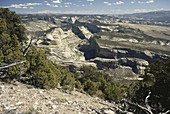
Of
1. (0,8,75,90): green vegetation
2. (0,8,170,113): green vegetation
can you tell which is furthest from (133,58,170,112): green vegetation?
(0,8,75,90): green vegetation

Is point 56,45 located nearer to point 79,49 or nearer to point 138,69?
point 79,49

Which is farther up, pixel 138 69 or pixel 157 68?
pixel 157 68

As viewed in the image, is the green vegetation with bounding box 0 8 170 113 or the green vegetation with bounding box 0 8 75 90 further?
the green vegetation with bounding box 0 8 75 90

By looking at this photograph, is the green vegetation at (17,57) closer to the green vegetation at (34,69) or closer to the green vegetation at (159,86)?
the green vegetation at (34,69)

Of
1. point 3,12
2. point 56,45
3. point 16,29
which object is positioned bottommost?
point 56,45

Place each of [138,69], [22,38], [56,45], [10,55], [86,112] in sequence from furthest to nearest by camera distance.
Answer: [56,45] → [138,69] → [22,38] → [10,55] → [86,112]

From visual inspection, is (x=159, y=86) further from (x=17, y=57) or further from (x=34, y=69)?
(x=17, y=57)

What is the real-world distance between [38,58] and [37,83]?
3.86 m

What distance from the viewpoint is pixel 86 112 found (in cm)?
1097

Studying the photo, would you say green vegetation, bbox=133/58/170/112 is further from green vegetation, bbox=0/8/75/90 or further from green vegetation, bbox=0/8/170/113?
green vegetation, bbox=0/8/75/90

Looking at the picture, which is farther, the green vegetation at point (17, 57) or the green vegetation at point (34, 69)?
the green vegetation at point (17, 57)

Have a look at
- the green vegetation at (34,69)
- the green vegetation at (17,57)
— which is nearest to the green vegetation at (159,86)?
the green vegetation at (34,69)

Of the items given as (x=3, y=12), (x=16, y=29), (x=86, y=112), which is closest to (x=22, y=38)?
(x=16, y=29)

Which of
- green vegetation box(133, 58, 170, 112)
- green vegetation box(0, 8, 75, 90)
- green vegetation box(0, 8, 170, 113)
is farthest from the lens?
green vegetation box(0, 8, 75, 90)
